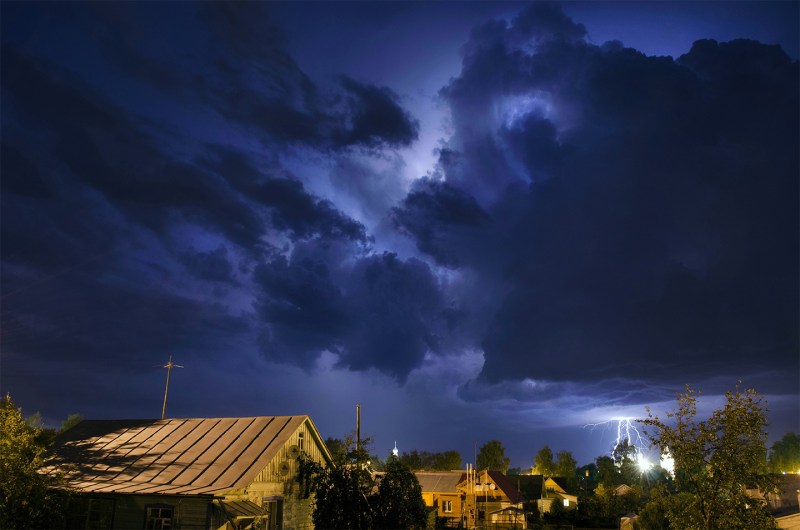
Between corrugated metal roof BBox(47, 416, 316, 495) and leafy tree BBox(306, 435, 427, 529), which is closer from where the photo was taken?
corrugated metal roof BBox(47, 416, 316, 495)

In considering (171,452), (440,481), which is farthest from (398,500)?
(440,481)

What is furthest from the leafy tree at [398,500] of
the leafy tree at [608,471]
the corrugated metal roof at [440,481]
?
the leafy tree at [608,471]

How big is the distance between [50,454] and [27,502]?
975 cm

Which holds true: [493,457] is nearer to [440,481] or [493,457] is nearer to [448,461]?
[448,461]

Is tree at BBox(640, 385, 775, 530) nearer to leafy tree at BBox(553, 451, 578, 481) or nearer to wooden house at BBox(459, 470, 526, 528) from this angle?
wooden house at BBox(459, 470, 526, 528)

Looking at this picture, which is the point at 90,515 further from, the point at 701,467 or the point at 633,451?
the point at 633,451

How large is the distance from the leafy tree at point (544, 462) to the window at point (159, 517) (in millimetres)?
112449

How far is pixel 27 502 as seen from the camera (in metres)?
21.8

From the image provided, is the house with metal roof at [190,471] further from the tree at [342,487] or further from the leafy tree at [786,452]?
the leafy tree at [786,452]

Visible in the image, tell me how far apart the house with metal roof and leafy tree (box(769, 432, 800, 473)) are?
122m

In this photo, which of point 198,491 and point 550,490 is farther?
point 550,490

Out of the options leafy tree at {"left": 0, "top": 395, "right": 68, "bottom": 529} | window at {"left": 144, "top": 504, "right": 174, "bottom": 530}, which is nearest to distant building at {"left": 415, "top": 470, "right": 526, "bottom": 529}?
window at {"left": 144, "top": 504, "right": 174, "bottom": 530}

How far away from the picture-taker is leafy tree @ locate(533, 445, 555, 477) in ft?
408

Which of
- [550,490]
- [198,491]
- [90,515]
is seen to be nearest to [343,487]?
[198,491]
